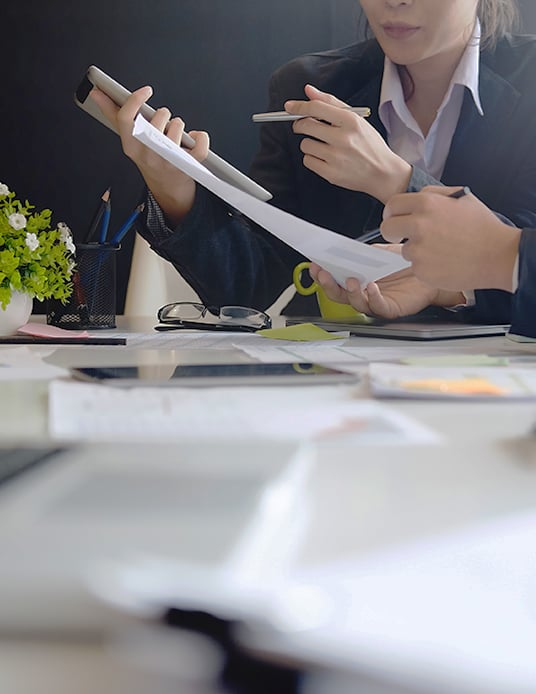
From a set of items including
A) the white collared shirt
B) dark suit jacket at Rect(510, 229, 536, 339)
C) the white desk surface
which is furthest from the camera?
the white collared shirt

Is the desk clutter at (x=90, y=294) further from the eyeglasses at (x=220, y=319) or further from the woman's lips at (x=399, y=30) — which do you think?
the woman's lips at (x=399, y=30)

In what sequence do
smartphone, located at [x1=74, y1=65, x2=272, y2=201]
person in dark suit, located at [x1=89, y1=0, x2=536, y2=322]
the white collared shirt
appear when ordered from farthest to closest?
the white collared shirt → person in dark suit, located at [x1=89, y1=0, x2=536, y2=322] → smartphone, located at [x1=74, y1=65, x2=272, y2=201]

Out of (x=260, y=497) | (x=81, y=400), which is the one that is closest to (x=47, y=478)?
(x=260, y=497)

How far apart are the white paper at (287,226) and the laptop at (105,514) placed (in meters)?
0.56

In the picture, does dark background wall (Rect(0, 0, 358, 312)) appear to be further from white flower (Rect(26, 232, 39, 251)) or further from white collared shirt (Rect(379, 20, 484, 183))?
white flower (Rect(26, 232, 39, 251))

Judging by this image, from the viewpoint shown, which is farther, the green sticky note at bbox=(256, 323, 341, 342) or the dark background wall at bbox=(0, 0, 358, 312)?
the dark background wall at bbox=(0, 0, 358, 312)

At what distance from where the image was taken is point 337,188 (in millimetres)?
1574

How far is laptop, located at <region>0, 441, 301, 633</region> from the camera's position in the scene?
0.59 ft

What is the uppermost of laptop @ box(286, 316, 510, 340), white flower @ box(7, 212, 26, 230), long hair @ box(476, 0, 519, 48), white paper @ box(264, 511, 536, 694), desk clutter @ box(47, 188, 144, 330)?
long hair @ box(476, 0, 519, 48)

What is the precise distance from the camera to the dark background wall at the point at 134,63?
2615mm

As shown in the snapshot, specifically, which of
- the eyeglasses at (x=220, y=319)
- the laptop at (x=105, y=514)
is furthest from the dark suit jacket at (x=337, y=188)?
the laptop at (x=105, y=514)

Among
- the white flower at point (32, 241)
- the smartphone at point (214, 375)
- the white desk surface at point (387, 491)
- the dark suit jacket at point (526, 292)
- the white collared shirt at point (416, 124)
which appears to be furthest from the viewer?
the white collared shirt at point (416, 124)

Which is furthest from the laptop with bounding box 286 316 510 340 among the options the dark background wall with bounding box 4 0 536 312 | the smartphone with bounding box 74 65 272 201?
the dark background wall with bounding box 4 0 536 312

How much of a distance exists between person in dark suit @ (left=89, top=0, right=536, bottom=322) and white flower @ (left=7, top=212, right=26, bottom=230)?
0.18 m
